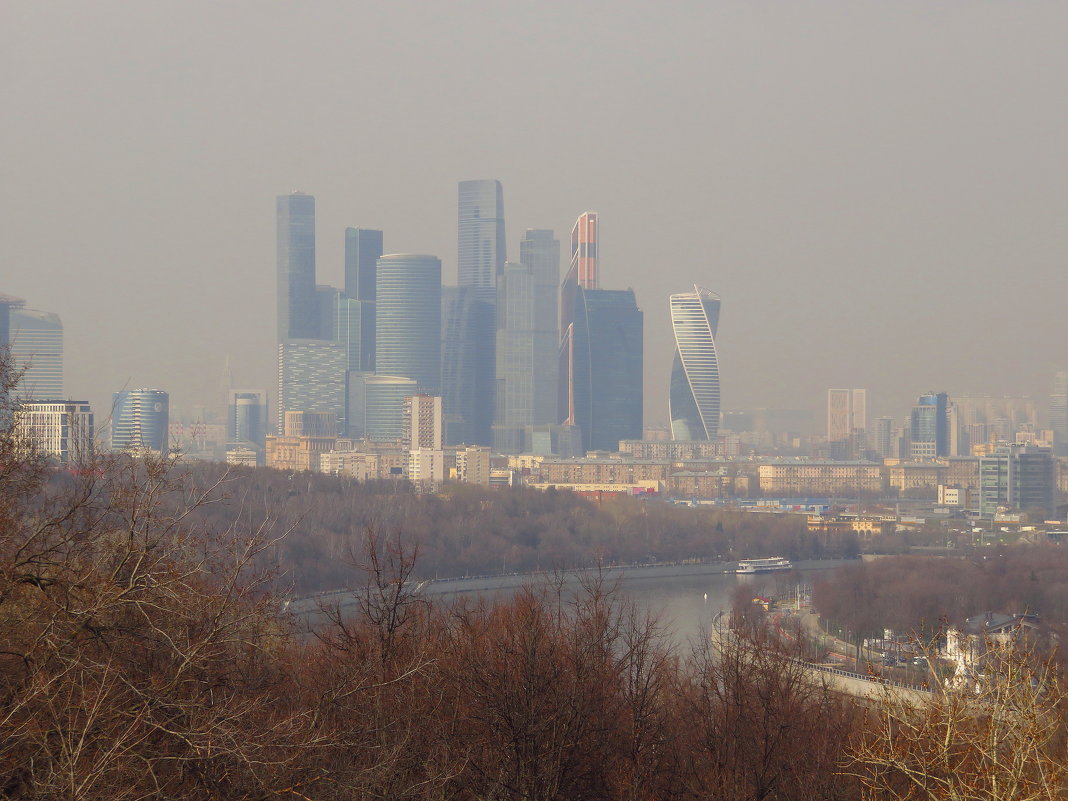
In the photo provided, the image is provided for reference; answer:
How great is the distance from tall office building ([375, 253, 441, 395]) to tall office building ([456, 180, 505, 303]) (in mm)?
6444

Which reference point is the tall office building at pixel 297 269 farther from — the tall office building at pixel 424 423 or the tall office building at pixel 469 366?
the tall office building at pixel 424 423

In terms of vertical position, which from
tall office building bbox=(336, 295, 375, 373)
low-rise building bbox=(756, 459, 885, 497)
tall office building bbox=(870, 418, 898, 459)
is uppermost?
tall office building bbox=(336, 295, 375, 373)

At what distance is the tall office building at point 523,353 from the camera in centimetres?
9381

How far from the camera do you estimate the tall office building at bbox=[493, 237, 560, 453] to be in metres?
93.8

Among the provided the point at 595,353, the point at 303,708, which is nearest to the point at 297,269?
the point at 595,353

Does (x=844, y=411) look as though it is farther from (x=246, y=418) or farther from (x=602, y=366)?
(x=246, y=418)

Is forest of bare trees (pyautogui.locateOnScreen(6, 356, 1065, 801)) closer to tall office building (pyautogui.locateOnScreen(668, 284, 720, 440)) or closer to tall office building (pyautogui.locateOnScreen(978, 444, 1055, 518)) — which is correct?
tall office building (pyautogui.locateOnScreen(978, 444, 1055, 518))

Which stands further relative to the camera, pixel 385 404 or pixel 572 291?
pixel 572 291

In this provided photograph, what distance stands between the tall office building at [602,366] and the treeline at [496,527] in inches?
1660

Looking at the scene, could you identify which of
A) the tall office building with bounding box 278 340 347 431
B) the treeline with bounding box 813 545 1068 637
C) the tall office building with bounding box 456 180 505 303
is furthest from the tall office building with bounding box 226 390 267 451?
the treeline with bounding box 813 545 1068 637

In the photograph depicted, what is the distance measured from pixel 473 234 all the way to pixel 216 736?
96555mm

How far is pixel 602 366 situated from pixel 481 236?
46.3ft

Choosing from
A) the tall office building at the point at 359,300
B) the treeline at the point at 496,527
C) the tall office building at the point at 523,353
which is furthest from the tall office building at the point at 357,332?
the treeline at the point at 496,527

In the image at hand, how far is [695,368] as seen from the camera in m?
85.9
